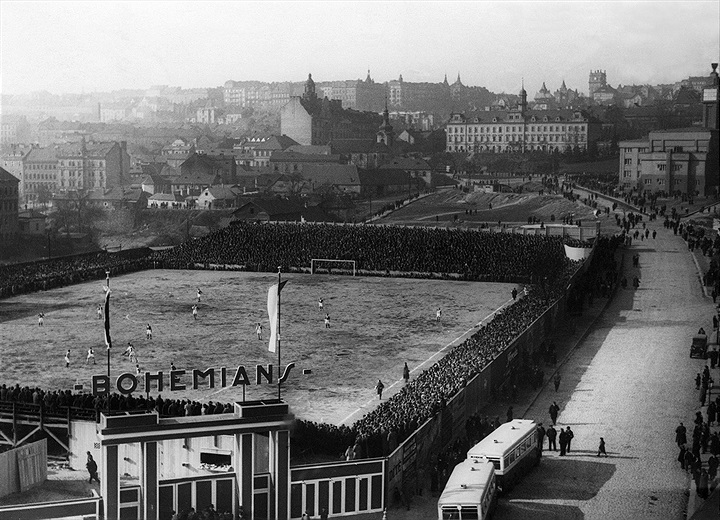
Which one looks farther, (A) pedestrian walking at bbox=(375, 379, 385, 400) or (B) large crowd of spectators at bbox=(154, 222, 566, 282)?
(B) large crowd of spectators at bbox=(154, 222, 566, 282)

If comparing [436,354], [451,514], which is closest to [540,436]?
[451,514]

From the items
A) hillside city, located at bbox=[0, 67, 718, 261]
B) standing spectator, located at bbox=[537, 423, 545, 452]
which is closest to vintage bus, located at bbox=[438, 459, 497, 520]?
standing spectator, located at bbox=[537, 423, 545, 452]

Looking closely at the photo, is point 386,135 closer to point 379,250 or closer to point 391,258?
point 379,250

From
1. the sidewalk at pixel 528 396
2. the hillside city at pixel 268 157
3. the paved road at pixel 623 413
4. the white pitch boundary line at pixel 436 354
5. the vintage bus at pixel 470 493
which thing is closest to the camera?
the vintage bus at pixel 470 493

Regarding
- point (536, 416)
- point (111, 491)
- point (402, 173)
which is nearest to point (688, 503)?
point (536, 416)

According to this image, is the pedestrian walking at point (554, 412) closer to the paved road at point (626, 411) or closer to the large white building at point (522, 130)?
the paved road at point (626, 411)

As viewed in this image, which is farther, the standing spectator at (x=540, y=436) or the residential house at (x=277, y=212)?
the residential house at (x=277, y=212)

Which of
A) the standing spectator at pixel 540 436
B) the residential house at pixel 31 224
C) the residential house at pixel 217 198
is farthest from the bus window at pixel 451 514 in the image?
the residential house at pixel 217 198

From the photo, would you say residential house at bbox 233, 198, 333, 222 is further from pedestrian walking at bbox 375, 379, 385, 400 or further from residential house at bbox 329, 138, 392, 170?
pedestrian walking at bbox 375, 379, 385, 400
